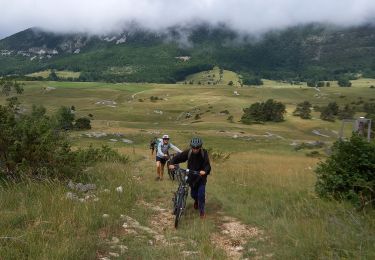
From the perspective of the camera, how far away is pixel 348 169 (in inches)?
453

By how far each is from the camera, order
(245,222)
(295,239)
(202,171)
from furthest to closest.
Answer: (202,171)
(245,222)
(295,239)

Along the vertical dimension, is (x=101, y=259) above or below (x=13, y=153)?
below

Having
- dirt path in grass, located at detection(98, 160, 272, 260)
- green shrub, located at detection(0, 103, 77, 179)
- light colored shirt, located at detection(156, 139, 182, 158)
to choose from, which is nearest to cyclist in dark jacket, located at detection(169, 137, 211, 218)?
dirt path in grass, located at detection(98, 160, 272, 260)

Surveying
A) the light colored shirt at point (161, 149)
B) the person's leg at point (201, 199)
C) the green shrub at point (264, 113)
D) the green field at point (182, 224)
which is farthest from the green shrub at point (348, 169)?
the green shrub at point (264, 113)

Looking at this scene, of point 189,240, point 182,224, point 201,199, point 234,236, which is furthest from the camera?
point 201,199

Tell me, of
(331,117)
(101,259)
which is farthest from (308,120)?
(101,259)

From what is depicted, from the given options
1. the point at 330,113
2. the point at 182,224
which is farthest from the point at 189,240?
the point at 330,113

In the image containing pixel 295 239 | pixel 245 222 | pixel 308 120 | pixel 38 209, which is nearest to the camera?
pixel 295 239

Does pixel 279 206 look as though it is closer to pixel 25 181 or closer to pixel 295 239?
pixel 295 239

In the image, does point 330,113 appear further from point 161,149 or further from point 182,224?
point 182,224

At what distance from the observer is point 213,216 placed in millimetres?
11859

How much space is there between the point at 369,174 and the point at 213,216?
13.2 ft

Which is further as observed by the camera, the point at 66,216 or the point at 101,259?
the point at 66,216

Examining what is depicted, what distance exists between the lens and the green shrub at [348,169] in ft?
36.4
